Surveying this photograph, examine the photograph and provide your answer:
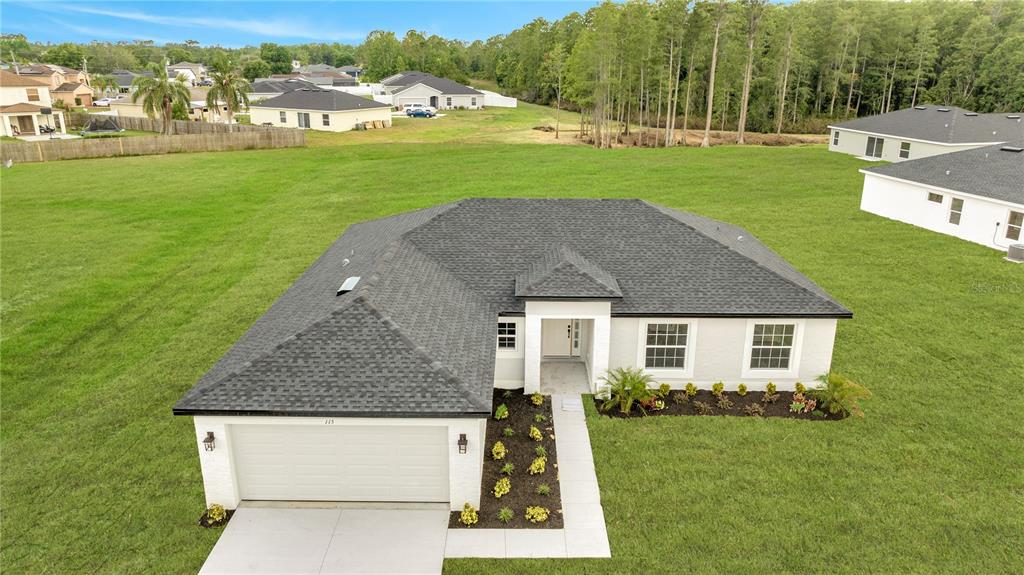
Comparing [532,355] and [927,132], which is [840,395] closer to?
[532,355]

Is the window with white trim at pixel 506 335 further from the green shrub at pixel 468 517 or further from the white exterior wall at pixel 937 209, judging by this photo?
the white exterior wall at pixel 937 209

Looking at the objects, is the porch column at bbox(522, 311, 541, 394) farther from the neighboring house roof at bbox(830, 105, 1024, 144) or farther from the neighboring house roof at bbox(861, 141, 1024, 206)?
the neighboring house roof at bbox(830, 105, 1024, 144)

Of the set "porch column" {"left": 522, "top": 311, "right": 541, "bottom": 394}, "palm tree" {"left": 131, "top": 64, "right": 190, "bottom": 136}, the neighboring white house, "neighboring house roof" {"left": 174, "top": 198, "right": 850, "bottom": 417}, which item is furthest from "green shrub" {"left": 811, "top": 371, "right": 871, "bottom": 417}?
the neighboring white house

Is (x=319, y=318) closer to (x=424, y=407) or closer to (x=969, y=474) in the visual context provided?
(x=424, y=407)

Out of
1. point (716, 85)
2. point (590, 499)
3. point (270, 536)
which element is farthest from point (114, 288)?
point (716, 85)

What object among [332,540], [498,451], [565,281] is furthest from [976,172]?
[332,540]
